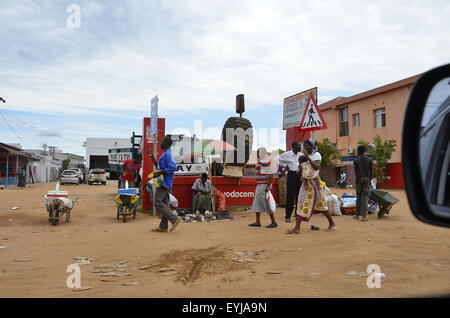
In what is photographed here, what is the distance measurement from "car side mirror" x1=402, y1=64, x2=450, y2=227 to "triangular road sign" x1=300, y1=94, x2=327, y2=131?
6831mm

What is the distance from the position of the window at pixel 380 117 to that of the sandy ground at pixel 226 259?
18.3 meters

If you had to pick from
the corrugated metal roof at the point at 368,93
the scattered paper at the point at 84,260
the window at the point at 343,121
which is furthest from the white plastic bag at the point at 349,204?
the window at the point at 343,121

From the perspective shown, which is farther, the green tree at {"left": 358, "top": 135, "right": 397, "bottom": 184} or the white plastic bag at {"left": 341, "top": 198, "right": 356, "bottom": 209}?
the green tree at {"left": 358, "top": 135, "right": 397, "bottom": 184}

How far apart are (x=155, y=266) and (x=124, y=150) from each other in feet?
90.1

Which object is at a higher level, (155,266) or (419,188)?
(419,188)

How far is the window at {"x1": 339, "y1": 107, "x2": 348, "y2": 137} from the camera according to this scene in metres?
29.8

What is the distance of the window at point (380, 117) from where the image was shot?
84.7ft

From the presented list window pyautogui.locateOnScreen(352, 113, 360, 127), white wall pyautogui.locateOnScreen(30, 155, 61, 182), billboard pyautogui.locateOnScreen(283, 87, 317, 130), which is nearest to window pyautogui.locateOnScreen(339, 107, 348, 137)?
window pyautogui.locateOnScreen(352, 113, 360, 127)

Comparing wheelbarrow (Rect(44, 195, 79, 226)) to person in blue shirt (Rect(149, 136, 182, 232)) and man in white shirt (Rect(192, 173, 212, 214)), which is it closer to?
person in blue shirt (Rect(149, 136, 182, 232))

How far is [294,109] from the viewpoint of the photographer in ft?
36.0
